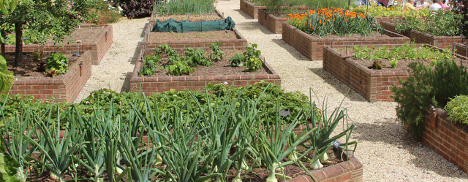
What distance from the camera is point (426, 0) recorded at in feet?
73.0

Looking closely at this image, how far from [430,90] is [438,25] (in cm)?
720

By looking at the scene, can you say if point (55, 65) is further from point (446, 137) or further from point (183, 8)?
point (183, 8)

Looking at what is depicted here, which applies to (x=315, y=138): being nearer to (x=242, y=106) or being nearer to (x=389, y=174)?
(x=242, y=106)

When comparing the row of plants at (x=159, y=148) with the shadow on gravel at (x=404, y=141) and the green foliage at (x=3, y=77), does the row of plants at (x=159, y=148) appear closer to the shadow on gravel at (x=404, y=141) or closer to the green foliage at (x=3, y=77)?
the green foliage at (x=3, y=77)

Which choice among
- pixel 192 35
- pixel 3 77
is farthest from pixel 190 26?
pixel 3 77

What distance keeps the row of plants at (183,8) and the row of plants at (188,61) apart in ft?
23.7


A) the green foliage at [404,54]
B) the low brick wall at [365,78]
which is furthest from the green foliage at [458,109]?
the green foliage at [404,54]

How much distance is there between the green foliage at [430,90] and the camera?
232 inches

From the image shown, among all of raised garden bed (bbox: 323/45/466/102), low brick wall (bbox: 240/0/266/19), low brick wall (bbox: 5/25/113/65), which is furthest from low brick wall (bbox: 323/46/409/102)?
low brick wall (bbox: 240/0/266/19)

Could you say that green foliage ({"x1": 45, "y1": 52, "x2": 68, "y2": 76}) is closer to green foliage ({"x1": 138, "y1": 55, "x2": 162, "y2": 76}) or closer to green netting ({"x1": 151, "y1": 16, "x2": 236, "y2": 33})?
green foliage ({"x1": 138, "y1": 55, "x2": 162, "y2": 76})

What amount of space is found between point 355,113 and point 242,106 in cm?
389

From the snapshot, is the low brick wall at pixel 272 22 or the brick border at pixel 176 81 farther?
the low brick wall at pixel 272 22

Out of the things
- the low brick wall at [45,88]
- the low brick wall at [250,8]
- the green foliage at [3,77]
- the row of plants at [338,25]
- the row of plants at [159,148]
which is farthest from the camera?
the low brick wall at [250,8]

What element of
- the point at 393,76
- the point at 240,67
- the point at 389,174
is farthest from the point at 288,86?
the point at 389,174
